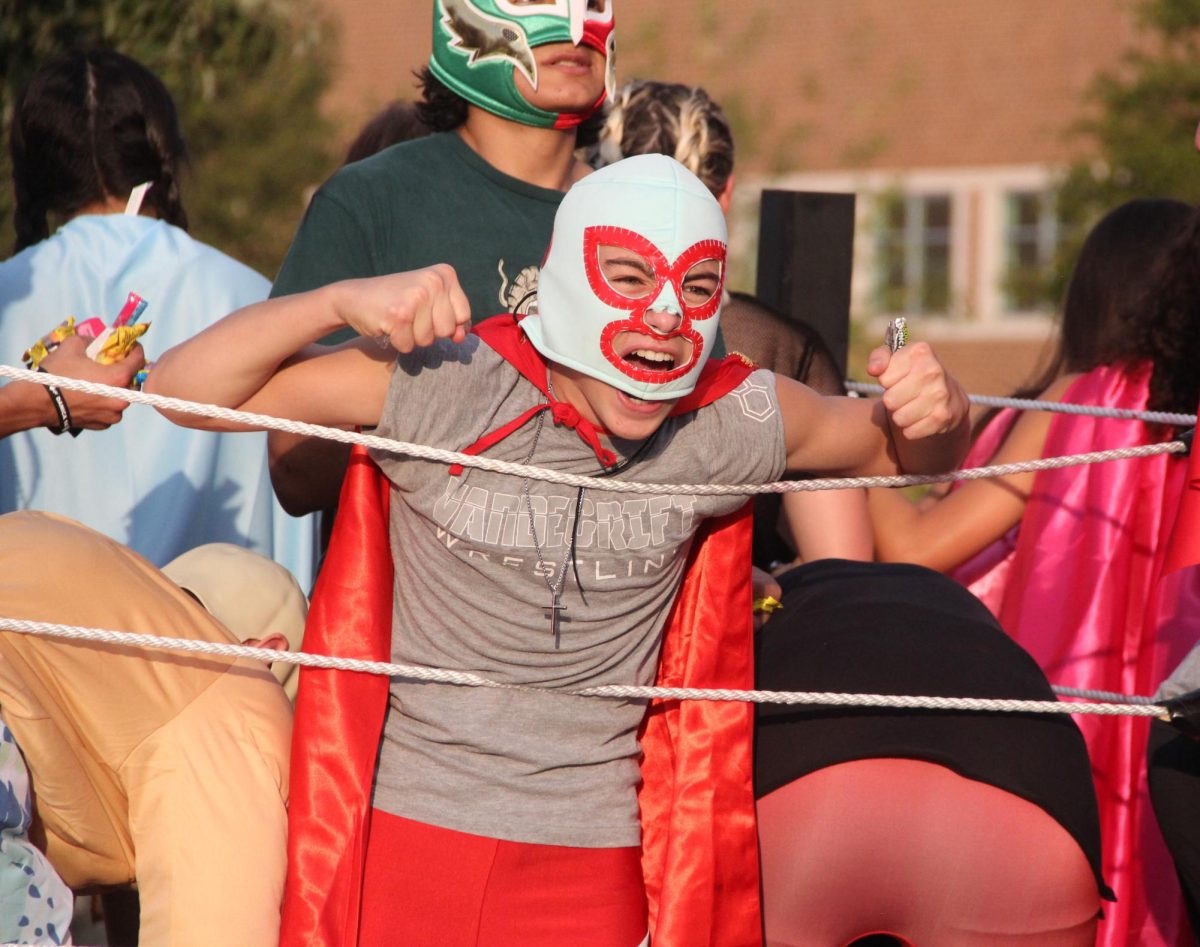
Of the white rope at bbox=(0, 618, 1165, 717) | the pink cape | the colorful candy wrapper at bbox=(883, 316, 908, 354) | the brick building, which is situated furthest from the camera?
the brick building

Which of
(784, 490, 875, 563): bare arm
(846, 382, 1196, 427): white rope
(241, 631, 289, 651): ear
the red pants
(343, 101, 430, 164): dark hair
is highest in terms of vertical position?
(343, 101, 430, 164): dark hair

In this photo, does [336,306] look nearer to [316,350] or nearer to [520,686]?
[316,350]

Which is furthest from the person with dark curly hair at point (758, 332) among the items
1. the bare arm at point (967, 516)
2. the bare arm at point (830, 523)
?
the bare arm at point (967, 516)

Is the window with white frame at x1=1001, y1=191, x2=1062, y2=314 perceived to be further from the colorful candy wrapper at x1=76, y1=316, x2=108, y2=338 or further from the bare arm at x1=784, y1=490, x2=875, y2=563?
the colorful candy wrapper at x1=76, y1=316, x2=108, y2=338

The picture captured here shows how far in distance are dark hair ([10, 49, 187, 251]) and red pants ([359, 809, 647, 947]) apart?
2.11 meters

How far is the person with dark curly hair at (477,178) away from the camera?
3.00 m

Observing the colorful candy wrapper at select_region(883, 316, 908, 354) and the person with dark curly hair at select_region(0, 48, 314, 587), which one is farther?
the person with dark curly hair at select_region(0, 48, 314, 587)

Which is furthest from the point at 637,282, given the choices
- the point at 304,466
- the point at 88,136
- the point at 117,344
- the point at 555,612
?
the point at 88,136

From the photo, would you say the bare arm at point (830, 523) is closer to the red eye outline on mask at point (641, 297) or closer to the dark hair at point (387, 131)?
the red eye outline on mask at point (641, 297)

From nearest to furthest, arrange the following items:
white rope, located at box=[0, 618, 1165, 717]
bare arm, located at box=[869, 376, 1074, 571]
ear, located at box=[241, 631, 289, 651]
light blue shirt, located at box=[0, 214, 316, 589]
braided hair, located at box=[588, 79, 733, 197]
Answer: white rope, located at box=[0, 618, 1165, 717] → ear, located at box=[241, 631, 289, 651] → braided hair, located at box=[588, 79, 733, 197] → bare arm, located at box=[869, 376, 1074, 571] → light blue shirt, located at box=[0, 214, 316, 589]

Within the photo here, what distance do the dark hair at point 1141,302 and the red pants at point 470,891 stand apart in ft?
5.83

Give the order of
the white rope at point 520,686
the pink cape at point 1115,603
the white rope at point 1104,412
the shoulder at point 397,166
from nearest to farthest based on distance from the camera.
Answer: the white rope at point 520,686
the shoulder at point 397,166
the white rope at point 1104,412
the pink cape at point 1115,603

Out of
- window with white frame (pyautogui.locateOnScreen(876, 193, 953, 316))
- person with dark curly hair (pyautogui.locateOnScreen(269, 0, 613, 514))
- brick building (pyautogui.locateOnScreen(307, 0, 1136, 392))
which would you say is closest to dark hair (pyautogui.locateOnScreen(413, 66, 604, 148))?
person with dark curly hair (pyautogui.locateOnScreen(269, 0, 613, 514))

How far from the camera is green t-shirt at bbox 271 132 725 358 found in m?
3.00
